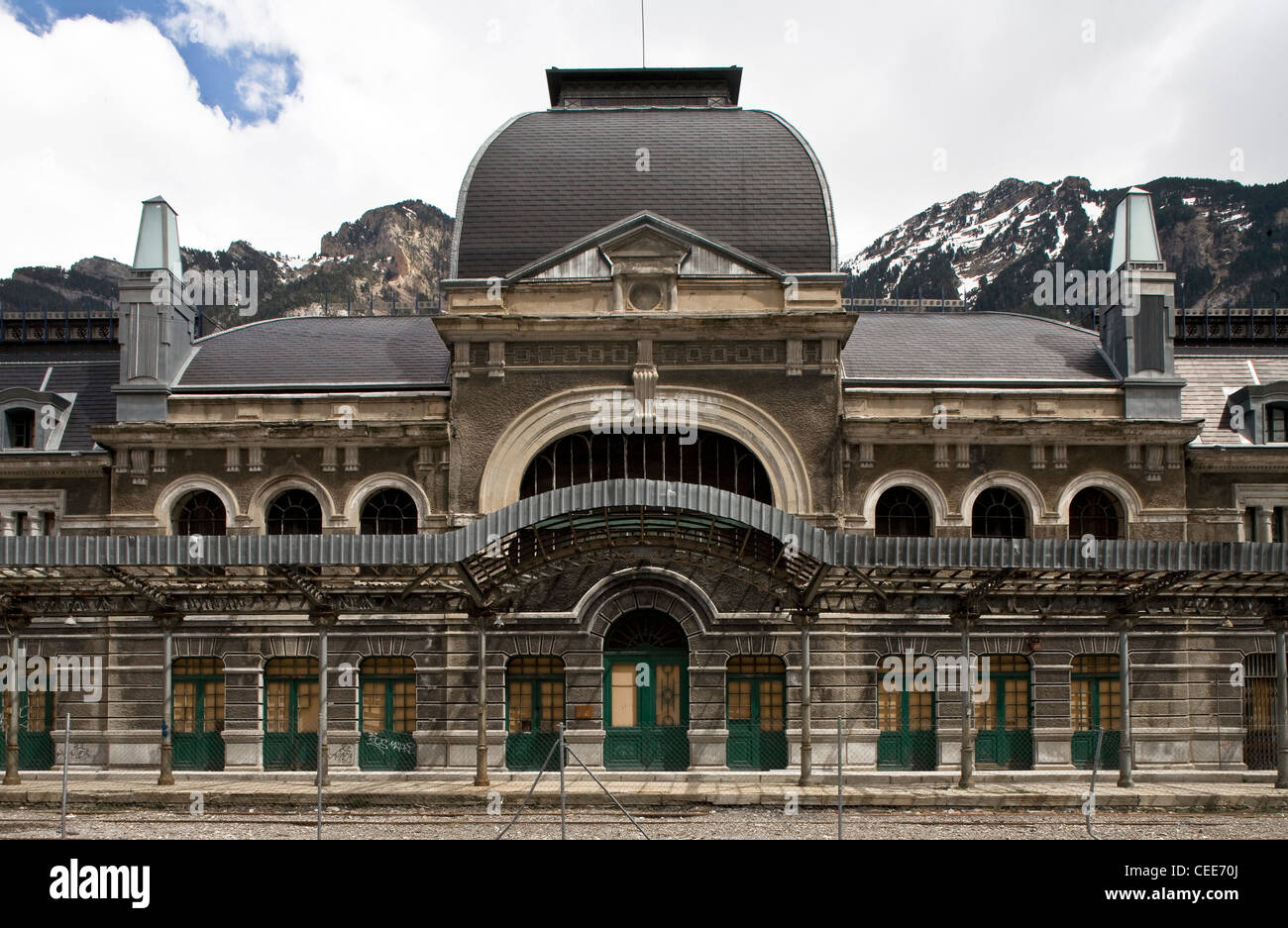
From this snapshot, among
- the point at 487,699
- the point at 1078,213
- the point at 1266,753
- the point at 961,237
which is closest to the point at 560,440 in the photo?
the point at 487,699

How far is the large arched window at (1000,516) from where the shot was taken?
30859 mm

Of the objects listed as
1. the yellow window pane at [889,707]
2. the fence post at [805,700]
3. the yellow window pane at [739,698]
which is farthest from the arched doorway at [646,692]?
the yellow window pane at [889,707]

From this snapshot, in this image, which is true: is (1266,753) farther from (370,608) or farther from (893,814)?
(370,608)

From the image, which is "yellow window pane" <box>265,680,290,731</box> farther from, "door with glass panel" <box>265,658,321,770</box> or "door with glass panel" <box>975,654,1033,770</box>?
"door with glass panel" <box>975,654,1033,770</box>

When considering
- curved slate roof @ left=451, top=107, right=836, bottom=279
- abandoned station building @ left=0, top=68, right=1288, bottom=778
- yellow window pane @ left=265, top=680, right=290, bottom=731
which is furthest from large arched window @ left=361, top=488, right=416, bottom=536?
curved slate roof @ left=451, top=107, right=836, bottom=279

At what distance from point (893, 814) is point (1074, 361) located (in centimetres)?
1514

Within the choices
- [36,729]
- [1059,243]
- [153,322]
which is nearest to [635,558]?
[153,322]

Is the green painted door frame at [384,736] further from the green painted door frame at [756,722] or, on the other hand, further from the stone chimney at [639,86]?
the stone chimney at [639,86]

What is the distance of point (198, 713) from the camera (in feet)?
101

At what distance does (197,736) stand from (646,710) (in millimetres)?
10168

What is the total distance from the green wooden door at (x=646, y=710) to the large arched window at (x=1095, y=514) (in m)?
9.50

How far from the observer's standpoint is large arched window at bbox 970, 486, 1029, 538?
101ft

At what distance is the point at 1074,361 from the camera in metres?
33.1

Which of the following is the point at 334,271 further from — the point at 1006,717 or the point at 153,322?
the point at 1006,717
